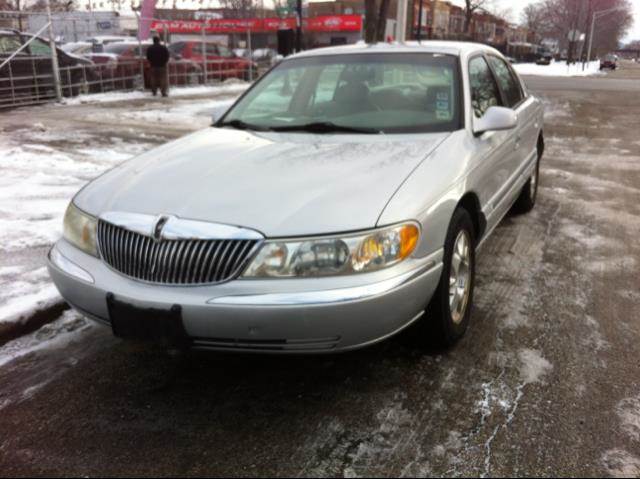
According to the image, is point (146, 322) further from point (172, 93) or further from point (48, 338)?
point (172, 93)

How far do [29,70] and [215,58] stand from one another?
8814 mm

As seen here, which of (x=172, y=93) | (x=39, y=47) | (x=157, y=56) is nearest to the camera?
(x=39, y=47)

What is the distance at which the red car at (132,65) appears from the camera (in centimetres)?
1728

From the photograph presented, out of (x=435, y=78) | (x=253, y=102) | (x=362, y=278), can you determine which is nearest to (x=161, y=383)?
(x=362, y=278)

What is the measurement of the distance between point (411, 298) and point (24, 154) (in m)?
7.23

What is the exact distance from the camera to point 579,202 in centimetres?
653

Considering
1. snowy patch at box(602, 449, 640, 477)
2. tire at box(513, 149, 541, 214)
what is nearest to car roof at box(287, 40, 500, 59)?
tire at box(513, 149, 541, 214)

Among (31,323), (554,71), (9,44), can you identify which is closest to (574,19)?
(554,71)

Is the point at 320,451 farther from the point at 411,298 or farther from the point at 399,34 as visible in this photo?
the point at 399,34

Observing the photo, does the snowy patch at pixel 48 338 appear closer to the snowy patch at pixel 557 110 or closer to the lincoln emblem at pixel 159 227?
the lincoln emblem at pixel 159 227

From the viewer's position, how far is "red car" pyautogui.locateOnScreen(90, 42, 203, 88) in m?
17.3

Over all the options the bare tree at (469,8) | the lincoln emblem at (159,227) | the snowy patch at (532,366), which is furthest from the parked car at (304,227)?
the bare tree at (469,8)

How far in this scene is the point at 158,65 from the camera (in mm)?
16500

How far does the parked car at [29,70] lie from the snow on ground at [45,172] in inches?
29.8
